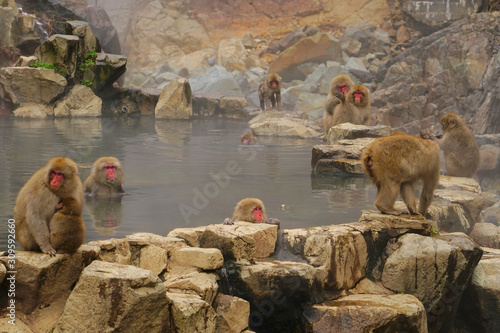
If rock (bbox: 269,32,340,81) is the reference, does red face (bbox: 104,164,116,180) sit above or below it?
below

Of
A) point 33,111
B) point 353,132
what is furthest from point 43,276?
point 33,111

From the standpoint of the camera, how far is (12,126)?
13.2m

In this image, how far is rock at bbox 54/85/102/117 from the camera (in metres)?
16.0

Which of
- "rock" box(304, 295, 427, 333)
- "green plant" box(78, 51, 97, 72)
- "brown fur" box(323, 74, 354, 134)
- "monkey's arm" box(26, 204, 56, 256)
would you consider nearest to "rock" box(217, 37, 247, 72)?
"green plant" box(78, 51, 97, 72)

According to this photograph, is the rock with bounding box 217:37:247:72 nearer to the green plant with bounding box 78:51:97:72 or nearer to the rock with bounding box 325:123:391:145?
the green plant with bounding box 78:51:97:72

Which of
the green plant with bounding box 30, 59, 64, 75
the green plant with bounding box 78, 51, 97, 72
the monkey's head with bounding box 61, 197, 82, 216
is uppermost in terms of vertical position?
the green plant with bounding box 78, 51, 97, 72

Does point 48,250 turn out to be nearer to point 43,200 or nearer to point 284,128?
point 43,200

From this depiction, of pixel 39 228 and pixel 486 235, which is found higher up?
pixel 39 228

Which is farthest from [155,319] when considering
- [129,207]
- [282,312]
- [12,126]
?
[12,126]

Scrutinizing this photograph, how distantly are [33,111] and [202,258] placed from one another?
503 inches

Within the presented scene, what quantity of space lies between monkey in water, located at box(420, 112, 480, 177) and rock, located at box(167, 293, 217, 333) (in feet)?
16.0

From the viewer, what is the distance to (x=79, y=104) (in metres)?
16.3

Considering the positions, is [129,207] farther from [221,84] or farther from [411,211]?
[221,84]

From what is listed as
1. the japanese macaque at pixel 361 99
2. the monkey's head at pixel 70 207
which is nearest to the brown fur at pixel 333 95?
the japanese macaque at pixel 361 99
